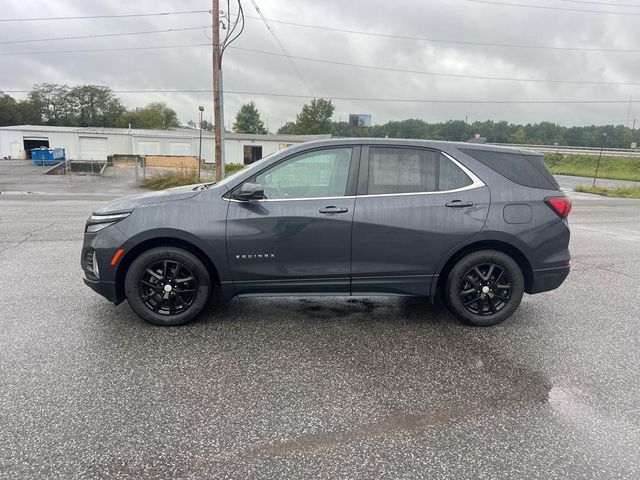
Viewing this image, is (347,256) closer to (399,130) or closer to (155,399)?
(155,399)

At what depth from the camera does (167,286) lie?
160 inches

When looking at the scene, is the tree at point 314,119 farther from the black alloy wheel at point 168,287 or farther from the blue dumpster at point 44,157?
the black alloy wheel at point 168,287

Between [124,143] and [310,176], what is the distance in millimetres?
50293

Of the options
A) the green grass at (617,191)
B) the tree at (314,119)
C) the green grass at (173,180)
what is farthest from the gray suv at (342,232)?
the tree at (314,119)

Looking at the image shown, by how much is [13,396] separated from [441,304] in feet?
13.2

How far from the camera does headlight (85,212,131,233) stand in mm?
3996

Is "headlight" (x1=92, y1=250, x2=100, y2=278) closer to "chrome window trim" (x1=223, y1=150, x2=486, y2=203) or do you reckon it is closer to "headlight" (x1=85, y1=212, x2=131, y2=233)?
"headlight" (x1=85, y1=212, x2=131, y2=233)

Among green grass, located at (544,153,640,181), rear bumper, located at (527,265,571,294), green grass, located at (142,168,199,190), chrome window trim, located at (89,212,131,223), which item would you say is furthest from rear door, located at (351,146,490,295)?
green grass, located at (544,153,640,181)

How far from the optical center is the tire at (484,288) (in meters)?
4.22

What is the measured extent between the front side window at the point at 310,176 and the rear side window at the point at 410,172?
283 millimetres

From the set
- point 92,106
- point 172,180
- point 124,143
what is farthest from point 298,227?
point 92,106

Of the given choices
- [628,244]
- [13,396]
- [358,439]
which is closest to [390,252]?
[358,439]

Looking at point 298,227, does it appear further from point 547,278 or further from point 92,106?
point 92,106

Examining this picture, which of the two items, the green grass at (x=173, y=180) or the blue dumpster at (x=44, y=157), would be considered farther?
the blue dumpster at (x=44, y=157)
